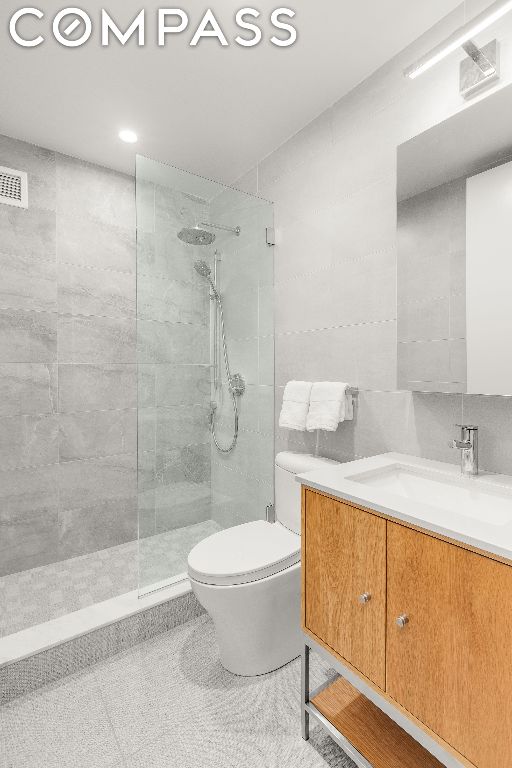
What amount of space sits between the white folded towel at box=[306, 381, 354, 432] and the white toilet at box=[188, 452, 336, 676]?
50cm

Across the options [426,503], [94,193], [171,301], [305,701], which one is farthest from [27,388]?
[426,503]

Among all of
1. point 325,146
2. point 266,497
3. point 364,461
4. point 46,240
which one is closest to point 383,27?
point 325,146

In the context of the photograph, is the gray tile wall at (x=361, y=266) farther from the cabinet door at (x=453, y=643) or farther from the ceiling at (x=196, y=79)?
the cabinet door at (x=453, y=643)

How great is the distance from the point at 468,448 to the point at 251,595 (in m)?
0.92

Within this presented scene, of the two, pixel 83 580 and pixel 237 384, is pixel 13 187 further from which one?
pixel 83 580

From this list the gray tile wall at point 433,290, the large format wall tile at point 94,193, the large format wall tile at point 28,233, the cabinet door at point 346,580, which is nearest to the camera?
the cabinet door at point 346,580

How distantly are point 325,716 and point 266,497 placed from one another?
1.10m

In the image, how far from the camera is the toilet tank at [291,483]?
178 cm

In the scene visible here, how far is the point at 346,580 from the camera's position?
1149mm

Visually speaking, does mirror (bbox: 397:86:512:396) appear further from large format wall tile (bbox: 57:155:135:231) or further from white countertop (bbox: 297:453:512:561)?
large format wall tile (bbox: 57:155:135:231)

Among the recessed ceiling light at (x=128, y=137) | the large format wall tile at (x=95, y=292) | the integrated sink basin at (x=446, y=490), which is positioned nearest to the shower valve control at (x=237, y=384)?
the large format wall tile at (x=95, y=292)

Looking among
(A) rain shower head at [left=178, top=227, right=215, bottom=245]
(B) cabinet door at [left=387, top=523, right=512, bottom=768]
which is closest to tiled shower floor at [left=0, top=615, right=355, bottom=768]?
(B) cabinet door at [left=387, top=523, right=512, bottom=768]

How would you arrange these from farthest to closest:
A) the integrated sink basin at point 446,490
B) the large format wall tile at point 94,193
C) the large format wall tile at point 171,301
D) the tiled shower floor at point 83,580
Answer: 1. the large format wall tile at point 94,193
2. the large format wall tile at point 171,301
3. the tiled shower floor at point 83,580
4. the integrated sink basin at point 446,490

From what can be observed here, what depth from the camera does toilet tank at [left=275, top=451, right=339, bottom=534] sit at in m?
1.78
